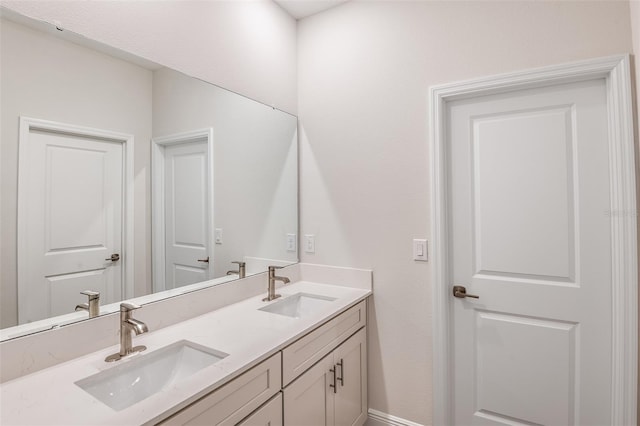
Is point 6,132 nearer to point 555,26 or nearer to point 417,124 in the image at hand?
point 417,124

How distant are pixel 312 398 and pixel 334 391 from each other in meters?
0.20

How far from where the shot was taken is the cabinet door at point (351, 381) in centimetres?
163

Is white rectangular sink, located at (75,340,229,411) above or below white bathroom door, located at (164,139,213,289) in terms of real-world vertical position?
below

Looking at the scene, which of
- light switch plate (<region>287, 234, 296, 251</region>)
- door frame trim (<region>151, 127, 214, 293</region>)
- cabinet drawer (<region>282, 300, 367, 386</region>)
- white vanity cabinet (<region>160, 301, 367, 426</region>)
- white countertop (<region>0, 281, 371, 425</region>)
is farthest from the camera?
light switch plate (<region>287, 234, 296, 251</region>)

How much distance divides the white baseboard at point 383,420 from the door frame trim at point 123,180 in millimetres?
1550

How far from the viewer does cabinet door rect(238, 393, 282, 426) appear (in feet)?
3.60

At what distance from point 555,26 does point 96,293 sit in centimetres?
226

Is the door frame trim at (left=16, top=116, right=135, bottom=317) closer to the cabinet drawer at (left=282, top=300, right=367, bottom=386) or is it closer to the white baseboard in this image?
the cabinet drawer at (left=282, top=300, right=367, bottom=386)

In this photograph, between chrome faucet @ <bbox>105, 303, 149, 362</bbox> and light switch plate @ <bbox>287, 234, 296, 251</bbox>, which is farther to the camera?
light switch plate @ <bbox>287, 234, 296, 251</bbox>

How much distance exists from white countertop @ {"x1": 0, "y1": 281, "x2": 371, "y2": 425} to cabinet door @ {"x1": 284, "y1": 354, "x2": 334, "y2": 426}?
0.20m

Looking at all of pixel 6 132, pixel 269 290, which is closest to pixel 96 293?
pixel 6 132

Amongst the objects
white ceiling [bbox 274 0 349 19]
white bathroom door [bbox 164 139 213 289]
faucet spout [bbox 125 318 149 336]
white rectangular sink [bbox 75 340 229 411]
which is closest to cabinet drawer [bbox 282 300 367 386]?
white rectangular sink [bbox 75 340 229 411]

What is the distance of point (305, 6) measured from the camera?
212 cm

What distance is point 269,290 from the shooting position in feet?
6.08
